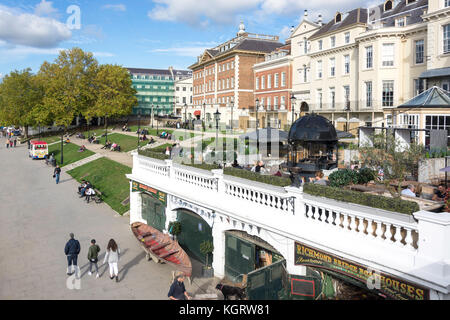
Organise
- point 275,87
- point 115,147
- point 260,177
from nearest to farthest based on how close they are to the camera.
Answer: point 260,177 → point 115,147 → point 275,87

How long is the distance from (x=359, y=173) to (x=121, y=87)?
57848 millimetres

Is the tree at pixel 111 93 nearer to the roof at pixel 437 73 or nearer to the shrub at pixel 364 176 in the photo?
the roof at pixel 437 73

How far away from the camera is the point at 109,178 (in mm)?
29750

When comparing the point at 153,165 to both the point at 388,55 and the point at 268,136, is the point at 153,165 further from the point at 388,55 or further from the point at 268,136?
the point at 388,55

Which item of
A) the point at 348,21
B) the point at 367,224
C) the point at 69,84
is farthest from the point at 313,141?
the point at 69,84

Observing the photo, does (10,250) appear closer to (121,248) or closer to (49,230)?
(49,230)

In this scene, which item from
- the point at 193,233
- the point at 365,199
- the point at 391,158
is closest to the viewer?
the point at 365,199

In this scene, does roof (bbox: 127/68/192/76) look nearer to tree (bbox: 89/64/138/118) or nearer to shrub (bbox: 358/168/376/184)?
tree (bbox: 89/64/138/118)

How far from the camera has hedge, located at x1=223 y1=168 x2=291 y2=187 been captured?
9742 millimetres

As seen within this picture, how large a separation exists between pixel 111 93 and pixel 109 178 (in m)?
37.2

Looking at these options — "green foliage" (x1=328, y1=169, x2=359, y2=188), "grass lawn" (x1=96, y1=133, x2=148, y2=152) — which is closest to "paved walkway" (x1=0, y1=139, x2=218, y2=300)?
"green foliage" (x1=328, y1=169, x2=359, y2=188)

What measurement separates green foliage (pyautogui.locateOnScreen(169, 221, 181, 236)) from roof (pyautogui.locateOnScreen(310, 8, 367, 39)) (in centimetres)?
3147

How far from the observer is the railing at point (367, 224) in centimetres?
698
